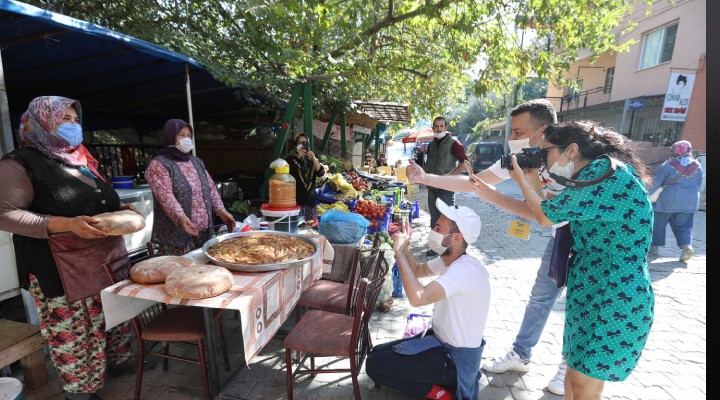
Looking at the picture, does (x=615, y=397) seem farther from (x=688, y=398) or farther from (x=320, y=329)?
(x=320, y=329)

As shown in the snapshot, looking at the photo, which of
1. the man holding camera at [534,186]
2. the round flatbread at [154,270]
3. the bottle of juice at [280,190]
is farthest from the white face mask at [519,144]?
the round flatbread at [154,270]

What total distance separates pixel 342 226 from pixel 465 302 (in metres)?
1.70

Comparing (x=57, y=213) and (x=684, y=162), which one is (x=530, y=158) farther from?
(x=684, y=162)

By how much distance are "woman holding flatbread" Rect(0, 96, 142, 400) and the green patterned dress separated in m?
2.80

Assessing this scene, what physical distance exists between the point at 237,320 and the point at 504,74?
6195 millimetres

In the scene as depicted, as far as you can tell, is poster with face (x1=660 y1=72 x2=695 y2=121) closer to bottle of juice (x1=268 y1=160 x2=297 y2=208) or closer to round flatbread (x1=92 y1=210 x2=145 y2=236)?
bottle of juice (x1=268 y1=160 x2=297 y2=208)

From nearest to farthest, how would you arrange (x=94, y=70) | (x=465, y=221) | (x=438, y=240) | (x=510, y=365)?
(x=465, y=221) → (x=438, y=240) → (x=510, y=365) → (x=94, y=70)

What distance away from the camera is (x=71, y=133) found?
218 cm

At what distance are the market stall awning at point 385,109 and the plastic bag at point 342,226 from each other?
6.04m

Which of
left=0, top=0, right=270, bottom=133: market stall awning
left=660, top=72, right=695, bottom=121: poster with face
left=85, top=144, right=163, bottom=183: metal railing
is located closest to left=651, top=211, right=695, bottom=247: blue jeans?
left=660, top=72, right=695, bottom=121: poster with face

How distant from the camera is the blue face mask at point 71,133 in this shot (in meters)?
2.14

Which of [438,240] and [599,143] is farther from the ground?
[599,143]

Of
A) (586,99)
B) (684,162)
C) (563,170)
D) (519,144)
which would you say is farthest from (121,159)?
(586,99)

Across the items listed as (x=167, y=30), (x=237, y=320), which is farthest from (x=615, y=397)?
(x=167, y=30)
